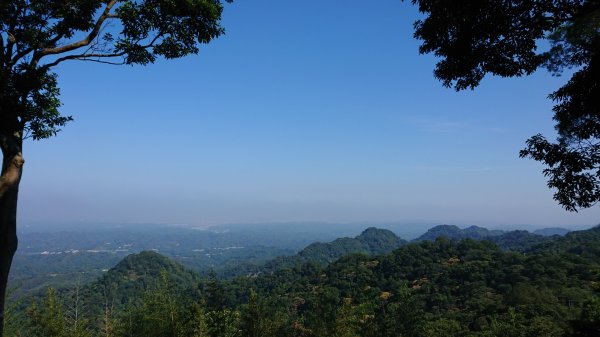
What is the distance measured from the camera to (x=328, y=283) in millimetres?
96312

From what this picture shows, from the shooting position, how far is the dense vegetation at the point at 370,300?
19531 millimetres

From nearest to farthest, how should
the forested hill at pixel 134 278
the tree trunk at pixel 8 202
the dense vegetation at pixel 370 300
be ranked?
the tree trunk at pixel 8 202
the dense vegetation at pixel 370 300
the forested hill at pixel 134 278

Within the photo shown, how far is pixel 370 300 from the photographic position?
4825 centimetres

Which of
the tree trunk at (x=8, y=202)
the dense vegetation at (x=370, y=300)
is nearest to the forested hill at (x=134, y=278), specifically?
the dense vegetation at (x=370, y=300)

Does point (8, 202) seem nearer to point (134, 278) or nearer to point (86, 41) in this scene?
point (86, 41)

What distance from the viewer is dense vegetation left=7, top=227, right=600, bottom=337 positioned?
64.1 feet

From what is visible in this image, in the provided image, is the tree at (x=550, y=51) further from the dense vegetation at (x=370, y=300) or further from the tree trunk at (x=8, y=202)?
the dense vegetation at (x=370, y=300)

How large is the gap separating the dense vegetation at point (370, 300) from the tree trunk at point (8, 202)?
13759 mm

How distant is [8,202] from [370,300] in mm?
47808

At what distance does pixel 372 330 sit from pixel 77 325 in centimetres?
1872

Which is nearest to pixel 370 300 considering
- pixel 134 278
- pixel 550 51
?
pixel 550 51

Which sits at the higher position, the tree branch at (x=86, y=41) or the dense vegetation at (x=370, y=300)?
the tree branch at (x=86, y=41)

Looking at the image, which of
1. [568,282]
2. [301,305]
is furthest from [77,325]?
[568,282]

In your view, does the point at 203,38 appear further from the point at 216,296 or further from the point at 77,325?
the point at 216,296
